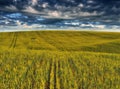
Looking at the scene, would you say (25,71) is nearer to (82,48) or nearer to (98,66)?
(98,66)

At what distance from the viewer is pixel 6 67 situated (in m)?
23.3

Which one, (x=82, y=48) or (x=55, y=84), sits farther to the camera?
(x=82, y=48)

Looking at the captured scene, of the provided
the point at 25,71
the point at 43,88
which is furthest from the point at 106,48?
the point at 43,88

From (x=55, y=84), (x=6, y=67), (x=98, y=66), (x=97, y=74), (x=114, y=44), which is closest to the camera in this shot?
(x=55, y=84)

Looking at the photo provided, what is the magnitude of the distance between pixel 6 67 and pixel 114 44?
33.2 meters

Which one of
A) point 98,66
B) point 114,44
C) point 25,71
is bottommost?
point 114,44

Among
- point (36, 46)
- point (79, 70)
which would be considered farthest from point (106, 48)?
point (79, 70)

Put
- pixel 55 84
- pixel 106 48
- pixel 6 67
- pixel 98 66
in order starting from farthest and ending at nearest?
pixel 106 48
pixel 98 66
pixel 6 67
pixel 55 84

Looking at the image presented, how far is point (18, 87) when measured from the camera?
53.9ft

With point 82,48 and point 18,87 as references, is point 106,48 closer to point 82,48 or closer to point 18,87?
point 82,48

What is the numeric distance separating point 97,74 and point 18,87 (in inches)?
320

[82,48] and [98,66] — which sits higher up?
[98,66]

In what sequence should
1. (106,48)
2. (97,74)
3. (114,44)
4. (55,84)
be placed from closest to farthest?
(55,84) → (97,74) → (106,48) → (114,44)

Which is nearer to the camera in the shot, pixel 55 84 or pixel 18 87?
pixel 18 87
